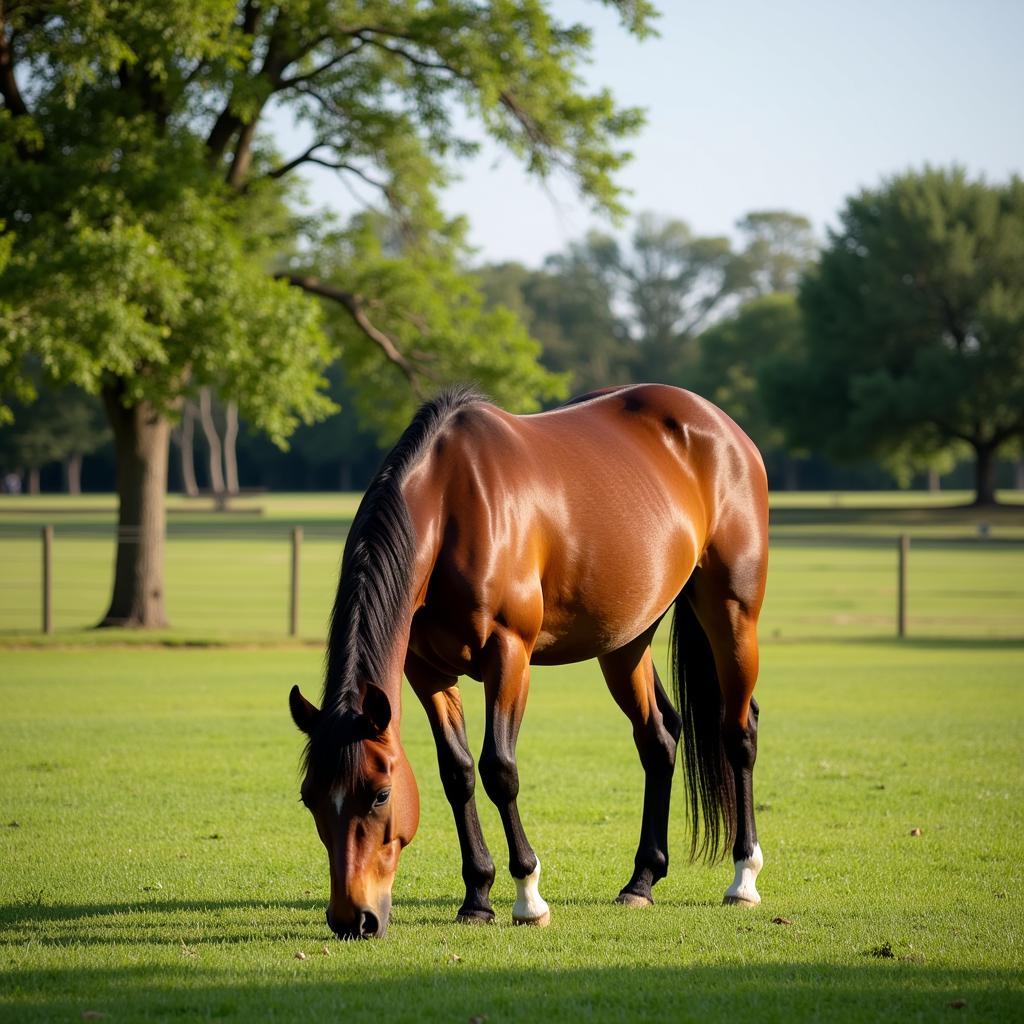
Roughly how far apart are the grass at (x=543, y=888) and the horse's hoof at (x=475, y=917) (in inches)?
3.7

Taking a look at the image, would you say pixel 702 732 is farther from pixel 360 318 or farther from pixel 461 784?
pixel 360 318

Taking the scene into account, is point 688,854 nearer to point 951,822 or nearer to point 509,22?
point 951,822

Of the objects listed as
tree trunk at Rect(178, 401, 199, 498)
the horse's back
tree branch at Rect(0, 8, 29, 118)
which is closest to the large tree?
tree branch at Rect(0, 8, 29, 118)

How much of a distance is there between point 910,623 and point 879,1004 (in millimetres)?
18430

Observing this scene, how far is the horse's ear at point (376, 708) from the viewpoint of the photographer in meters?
4.34

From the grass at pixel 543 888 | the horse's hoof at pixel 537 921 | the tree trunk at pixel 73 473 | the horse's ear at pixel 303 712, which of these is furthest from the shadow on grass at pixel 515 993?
the tree trunk at pixel 73 473

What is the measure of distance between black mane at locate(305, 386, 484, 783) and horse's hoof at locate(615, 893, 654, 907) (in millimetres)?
1770

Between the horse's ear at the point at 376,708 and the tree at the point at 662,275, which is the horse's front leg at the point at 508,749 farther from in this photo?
the tree at the point at 662,275

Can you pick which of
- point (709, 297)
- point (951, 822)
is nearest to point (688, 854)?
point (951, 822)

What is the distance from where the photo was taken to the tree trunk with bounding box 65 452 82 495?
301 ft

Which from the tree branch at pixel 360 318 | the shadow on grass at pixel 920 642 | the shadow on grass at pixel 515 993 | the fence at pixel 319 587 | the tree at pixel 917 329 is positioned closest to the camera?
the shadow on grass at pixel 515 993

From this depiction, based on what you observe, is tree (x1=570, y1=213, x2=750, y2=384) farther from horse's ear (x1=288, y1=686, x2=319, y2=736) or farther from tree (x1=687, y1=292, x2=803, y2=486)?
horse's ear (x1=288, y1=686, x2=319, y2=736)

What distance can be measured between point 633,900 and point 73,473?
9301cm

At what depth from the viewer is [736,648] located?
621cm
